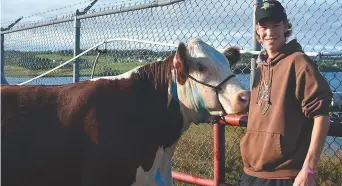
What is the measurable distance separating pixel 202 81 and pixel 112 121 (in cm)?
68

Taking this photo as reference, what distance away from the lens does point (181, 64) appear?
3.61m

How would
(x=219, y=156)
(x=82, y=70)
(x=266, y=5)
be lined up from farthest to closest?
(x=82, y=70), (x=219, y=156), (x=266, y=5)

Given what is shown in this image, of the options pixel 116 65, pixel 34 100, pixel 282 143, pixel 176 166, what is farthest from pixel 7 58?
pixel 282 143

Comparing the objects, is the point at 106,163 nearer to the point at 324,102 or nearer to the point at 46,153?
the point at 46,153

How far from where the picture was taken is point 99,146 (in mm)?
3557

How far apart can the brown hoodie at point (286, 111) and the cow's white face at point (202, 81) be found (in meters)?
0.29

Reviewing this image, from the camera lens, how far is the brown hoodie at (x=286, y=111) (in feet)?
9.55

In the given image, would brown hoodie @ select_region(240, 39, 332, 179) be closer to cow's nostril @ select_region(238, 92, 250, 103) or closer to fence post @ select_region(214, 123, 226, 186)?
cow's nostril @ select_region(238, 92, 250, 103)

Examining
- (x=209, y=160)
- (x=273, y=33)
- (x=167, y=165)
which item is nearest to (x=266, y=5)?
(x=273, y=33)

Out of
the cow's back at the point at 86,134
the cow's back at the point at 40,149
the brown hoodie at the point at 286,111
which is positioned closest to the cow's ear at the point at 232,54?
the cow's back at the point at 86,134

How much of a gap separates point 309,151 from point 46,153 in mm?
1788

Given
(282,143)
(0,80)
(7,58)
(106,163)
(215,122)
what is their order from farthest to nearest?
(7,58) → (0,80) → (215,122) → (106,163) → (282,143)

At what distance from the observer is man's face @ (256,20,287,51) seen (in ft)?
10.4

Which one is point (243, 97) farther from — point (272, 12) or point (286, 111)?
point (272, 12)
